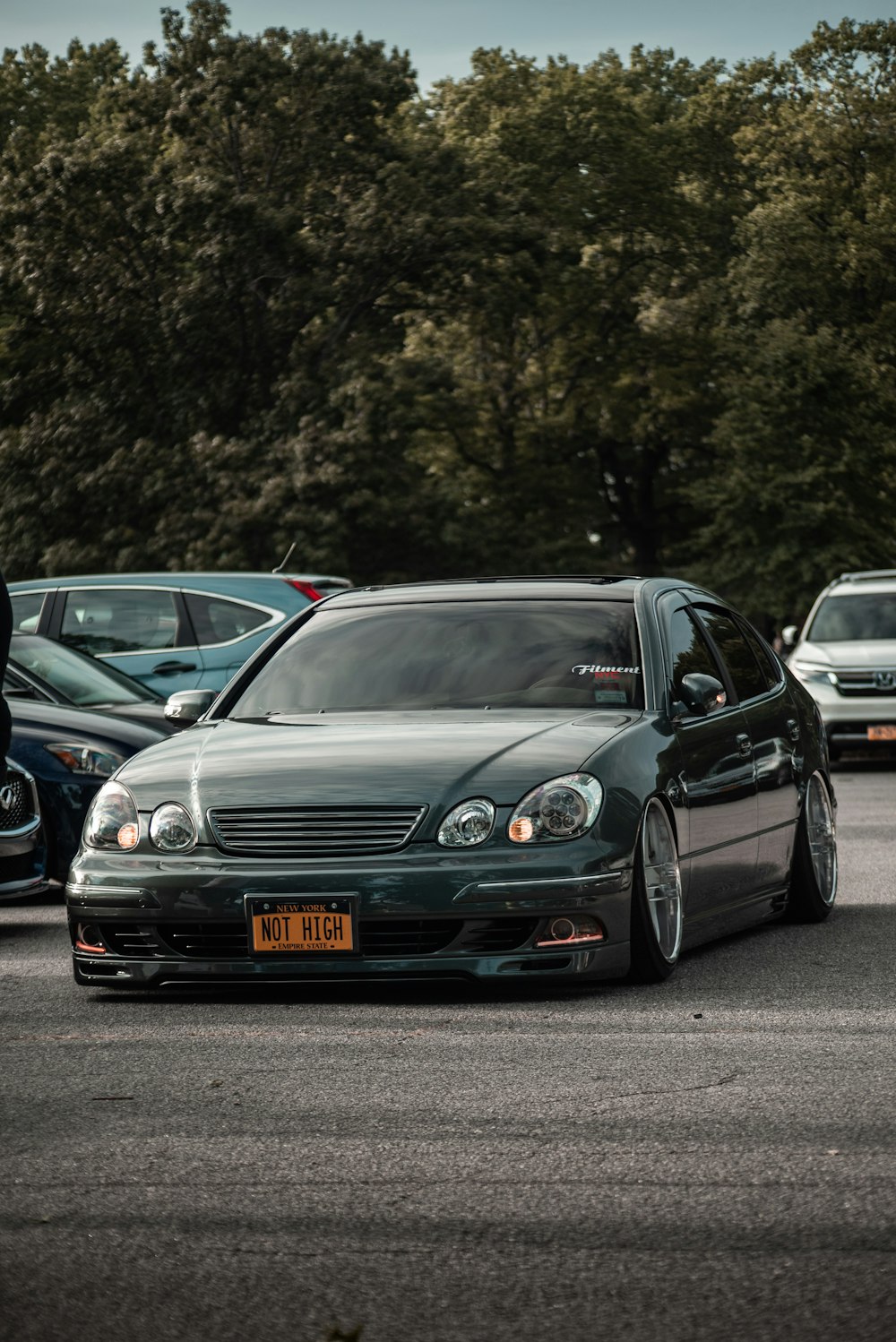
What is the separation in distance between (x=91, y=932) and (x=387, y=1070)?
1.85 metres

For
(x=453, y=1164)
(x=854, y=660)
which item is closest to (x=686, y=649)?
(x=453, y=1164)

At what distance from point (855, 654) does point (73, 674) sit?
10747mm

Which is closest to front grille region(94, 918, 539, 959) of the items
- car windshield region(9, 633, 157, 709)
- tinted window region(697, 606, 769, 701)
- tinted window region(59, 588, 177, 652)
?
tinted window region(697, 606, 769, 701)

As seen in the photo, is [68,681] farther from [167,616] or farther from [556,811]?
[556,811]

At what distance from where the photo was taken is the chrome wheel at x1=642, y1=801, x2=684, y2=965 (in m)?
7.69

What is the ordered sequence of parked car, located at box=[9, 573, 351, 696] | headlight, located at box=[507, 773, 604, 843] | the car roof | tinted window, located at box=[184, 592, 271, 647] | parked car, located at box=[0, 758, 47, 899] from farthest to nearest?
1. tinted window, located at box=[184, 592, 271, 647]
2. parked car, located at box=[9, 573, 351, 696]
3. parked car, located at box=[0, 758, 47, 899]
4. the car roof
5. headlight, located at box=[507, 773, 604, 843]

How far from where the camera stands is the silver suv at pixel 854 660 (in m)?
21.6

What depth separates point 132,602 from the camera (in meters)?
16.7

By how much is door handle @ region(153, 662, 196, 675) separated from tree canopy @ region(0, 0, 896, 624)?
2381 centimetres

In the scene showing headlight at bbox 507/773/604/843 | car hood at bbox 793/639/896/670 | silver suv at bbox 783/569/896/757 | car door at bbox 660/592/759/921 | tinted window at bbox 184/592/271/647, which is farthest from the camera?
car hood at bbox 793/639/896/670

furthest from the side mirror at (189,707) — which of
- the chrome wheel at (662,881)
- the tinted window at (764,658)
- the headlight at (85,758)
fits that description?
the tinted window at (764,658)

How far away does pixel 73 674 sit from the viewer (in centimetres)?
1332

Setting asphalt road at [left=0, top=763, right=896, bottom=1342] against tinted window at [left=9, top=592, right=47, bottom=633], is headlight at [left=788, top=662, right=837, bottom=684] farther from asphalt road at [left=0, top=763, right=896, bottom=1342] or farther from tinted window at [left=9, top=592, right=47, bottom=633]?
asphalt road at [left=0, top=763, right=896, bottom=1342]

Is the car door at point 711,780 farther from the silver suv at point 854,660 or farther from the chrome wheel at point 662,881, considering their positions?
the silver suv at point 854,660
